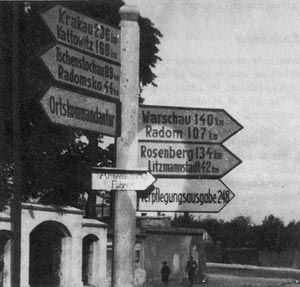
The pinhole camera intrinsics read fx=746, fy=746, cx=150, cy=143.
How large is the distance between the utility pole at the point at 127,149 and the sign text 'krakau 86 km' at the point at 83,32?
7cm

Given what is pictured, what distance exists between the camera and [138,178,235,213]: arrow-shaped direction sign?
17.0 ft

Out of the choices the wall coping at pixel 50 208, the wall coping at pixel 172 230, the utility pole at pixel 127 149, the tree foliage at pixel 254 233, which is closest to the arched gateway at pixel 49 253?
the wall coping at pixel 50 208

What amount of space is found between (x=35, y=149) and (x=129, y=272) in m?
19.0

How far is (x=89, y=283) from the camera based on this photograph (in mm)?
28266

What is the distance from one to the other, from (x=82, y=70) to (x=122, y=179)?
0.79m

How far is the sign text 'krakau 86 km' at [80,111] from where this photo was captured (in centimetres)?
479

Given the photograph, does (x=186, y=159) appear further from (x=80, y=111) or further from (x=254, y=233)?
(x=254, y=233)

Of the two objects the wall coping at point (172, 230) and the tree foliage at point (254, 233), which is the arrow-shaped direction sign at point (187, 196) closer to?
the wall coping at point (172, 230)

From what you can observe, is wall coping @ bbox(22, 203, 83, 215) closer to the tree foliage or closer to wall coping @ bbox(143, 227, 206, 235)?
wall coping @ bbox(143, 227, 206, 235)

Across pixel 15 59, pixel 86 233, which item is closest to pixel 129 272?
pixel 15 59

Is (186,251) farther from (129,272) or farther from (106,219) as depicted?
(129,272)

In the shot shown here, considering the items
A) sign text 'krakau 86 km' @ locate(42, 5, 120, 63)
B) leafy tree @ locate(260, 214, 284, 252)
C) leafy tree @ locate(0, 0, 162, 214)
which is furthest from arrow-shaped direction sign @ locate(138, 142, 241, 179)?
leafy tree @ locate(260, 214, 284, 252)

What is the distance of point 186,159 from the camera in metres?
5.29

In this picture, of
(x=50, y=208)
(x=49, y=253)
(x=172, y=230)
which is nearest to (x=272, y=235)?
(x=172, y=230)
